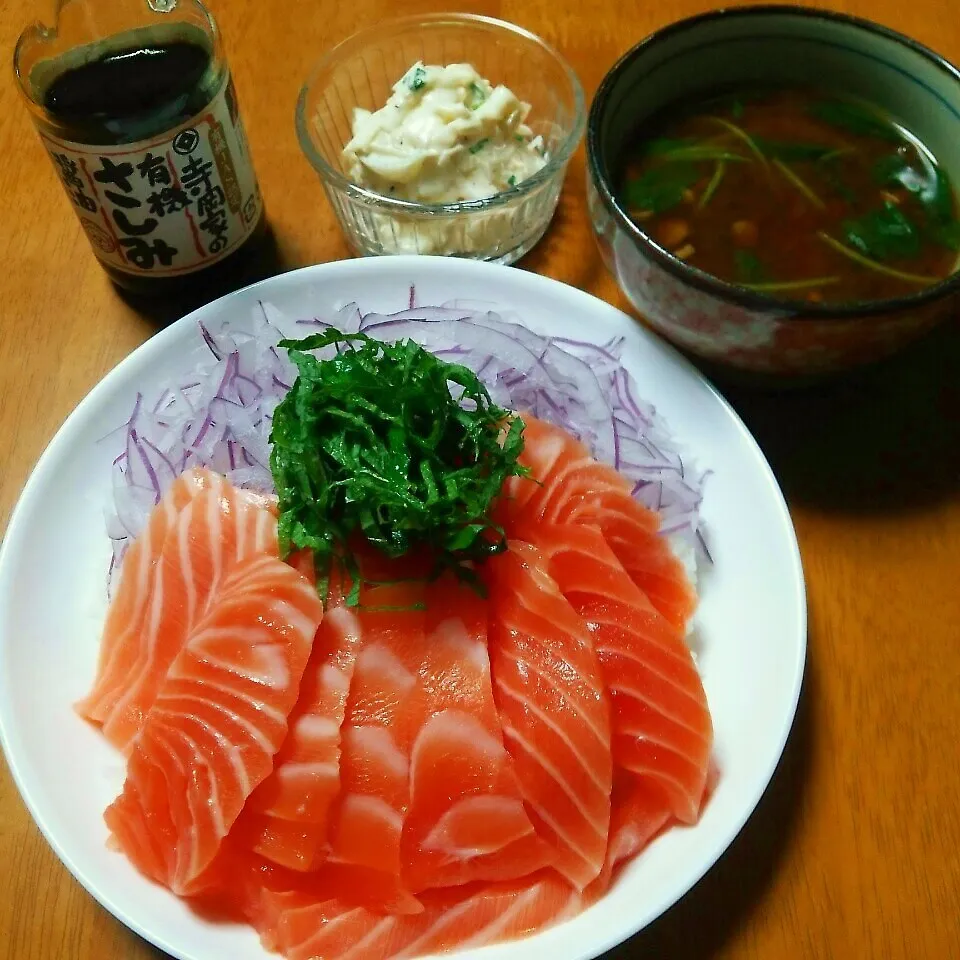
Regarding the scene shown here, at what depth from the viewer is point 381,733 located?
1272 millimetres

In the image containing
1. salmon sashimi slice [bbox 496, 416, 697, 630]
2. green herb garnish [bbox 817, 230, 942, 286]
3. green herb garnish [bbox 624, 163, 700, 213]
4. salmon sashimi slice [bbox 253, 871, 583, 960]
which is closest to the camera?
salmon sashimi slice [bbox 253, 871, 583, 960]

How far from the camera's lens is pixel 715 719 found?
4.58 feet

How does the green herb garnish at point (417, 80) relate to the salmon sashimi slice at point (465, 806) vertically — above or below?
above

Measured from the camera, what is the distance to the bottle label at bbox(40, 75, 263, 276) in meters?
1.51

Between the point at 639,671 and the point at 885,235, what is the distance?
0.98 m

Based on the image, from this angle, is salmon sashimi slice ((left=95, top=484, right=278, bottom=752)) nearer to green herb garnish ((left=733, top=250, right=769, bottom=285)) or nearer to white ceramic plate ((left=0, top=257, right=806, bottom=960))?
white ceramic plate ((left=0, top=257, right=806, bottom=960))

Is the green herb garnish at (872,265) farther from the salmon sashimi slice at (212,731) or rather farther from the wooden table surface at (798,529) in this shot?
the salmon sashimi slice at (212,731)

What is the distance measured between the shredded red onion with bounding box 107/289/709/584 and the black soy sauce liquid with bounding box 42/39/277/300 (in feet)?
1.20

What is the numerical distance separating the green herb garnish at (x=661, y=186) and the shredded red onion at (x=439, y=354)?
0.91ft

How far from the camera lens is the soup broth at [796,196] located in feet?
5.37

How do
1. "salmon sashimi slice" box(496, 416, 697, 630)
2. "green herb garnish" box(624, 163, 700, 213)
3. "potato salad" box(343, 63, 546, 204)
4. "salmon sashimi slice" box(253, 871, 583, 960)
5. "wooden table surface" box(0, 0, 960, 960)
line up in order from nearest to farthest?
"salmon sashimi slice" box(253, 871, 583, 960)
"wooden table surface" box(0, 0, 960, 960)
"salmon sashimi slice" box(496, 416, 697, 630)
"green herb garnish" box(624, 163, 700, 213)
"potato salad" box(343, 63, 546, 204)

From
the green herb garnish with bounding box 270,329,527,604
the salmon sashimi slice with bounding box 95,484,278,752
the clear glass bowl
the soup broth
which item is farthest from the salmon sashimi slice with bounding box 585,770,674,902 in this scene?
the clear glass bowl

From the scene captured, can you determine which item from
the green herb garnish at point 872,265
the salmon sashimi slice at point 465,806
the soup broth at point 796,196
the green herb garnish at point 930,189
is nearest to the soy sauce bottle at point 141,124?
the soup broth at point 796,196

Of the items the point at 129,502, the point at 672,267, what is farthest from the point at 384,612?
the point at 672,267
